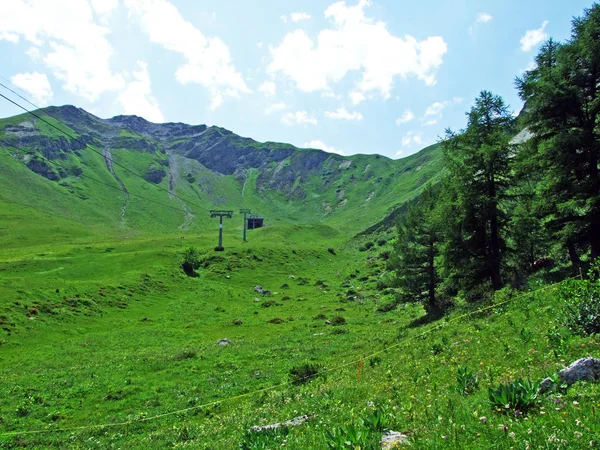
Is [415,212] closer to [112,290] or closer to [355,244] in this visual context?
[112,290]

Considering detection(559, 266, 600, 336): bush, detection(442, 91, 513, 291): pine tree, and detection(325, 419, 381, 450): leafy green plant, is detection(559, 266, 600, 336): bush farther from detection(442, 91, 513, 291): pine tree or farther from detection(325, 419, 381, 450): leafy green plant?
detection(442, 91, 513, 291): pine tree

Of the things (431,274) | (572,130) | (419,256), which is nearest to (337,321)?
(431,274)

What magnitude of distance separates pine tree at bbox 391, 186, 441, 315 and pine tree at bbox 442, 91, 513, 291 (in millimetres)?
7757

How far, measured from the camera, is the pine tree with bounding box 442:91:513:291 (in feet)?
87.5

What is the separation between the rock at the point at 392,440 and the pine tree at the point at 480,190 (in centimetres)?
2310

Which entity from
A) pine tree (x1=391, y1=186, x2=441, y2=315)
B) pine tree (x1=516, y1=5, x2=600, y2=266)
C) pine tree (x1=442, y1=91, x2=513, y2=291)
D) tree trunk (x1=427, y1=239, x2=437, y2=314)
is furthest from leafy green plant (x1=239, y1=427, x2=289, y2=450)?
tree trunk (x1=427, y1=239, x2=437, y2=314)

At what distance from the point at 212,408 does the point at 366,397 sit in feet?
34.7

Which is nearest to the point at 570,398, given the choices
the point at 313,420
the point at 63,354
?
the point at 313,420

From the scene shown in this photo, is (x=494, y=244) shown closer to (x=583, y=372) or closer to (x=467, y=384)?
(x=467, y=384)

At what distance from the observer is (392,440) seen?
7.02 meters

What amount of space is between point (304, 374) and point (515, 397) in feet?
54.2

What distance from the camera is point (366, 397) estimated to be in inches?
496

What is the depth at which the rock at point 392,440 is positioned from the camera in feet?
22.0

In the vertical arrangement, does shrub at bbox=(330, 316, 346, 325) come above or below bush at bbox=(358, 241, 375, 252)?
below
